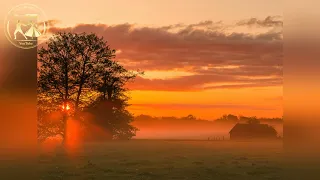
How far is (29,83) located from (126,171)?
45.9 ft

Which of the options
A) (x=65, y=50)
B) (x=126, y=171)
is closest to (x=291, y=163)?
(x=126, y=171)

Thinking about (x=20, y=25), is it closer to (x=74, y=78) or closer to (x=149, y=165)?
(x=149, y=165)

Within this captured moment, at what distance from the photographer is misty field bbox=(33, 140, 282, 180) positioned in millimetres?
33531

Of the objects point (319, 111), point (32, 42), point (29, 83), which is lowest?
point (319, 111)

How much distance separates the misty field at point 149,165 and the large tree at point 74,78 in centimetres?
941

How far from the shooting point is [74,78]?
61.2m

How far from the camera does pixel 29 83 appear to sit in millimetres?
23625

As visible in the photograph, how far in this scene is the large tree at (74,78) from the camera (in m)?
60.8

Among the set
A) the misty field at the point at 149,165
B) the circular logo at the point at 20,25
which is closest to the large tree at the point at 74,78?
the misty field at the point at 149,165

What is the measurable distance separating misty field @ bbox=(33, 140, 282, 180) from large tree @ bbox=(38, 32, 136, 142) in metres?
9.41

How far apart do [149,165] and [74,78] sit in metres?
25.0

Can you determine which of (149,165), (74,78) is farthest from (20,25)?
(74,78)

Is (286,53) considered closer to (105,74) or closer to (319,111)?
(319,111)

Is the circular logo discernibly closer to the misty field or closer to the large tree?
the misty field
